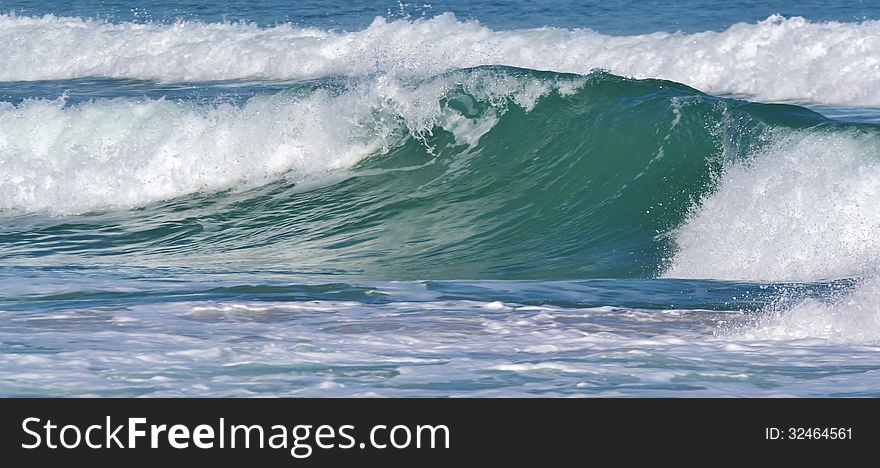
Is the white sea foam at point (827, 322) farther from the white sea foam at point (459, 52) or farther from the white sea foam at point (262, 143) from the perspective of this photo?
the white sea foam at point (459, 52)

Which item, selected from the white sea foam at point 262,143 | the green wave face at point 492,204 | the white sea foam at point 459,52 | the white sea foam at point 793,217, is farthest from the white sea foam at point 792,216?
the white sea foam at point 459,52

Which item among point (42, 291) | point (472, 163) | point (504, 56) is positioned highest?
point (504, 56)

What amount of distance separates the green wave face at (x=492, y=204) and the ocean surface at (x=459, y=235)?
0.11ft

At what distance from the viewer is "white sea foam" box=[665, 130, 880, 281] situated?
8281 millimetres

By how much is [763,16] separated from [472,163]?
642 inches

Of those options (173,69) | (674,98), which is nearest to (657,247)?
(674,98)

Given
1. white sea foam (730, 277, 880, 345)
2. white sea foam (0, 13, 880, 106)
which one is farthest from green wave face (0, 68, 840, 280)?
white sea foam (0, 13, 880, 106)

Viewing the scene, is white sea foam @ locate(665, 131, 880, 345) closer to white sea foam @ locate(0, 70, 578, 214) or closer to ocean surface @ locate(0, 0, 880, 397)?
ocean surface @ locate(0, 0, 880, 397)

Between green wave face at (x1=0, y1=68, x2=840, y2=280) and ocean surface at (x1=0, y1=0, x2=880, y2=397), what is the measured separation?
3 cm
